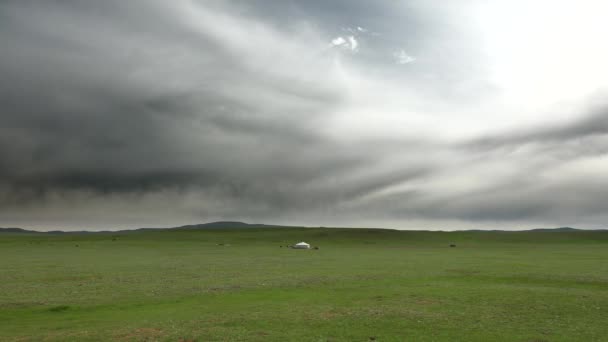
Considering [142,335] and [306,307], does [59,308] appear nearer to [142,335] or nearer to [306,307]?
[142,335]

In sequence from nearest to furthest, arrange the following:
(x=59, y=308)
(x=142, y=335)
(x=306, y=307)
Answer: (x=142, y=335) → (x=306, y=307) → (x=59, y=308)

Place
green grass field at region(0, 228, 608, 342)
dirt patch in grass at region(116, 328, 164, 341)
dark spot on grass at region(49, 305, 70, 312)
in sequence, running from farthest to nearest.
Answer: dark spot on grass at region(49, 305, 70, 312), green grass field at region(0, 228, 608, 342), dirt patch in grass at region(116, 328, 164, 341)

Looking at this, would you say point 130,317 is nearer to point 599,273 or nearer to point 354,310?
point 354,310

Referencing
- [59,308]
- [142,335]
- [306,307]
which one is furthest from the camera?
[59,308]

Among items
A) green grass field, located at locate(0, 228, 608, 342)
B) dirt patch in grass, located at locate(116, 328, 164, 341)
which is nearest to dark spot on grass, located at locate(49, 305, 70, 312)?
green grass field, located at locate(0, 228, 608, 342)

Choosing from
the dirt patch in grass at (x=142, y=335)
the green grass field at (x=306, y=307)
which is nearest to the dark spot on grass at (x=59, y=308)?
the green grass field at (x=306, y=307)

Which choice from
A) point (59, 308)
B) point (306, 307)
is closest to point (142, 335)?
point (306, 307)

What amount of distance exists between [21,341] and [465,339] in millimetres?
18586

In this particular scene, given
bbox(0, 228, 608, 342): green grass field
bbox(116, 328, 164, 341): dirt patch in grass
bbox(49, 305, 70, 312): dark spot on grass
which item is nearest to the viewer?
bbox(116, 328, 164, 341): dirt patch in grass

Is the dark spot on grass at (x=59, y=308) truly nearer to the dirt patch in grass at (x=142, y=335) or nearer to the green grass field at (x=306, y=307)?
the green grass field at (x=306, y=307)

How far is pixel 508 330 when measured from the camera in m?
19.3

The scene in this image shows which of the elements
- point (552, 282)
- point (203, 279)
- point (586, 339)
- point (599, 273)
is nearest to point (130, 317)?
point (203, 279)

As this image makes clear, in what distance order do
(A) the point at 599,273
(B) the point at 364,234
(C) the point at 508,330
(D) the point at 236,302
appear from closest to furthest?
(C) the point at 508,330 < (D) the point at 236,302 < (A) the point at 599,273 < (B) the point at 364,234

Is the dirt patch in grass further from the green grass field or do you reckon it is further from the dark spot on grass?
the dark spot on grass
